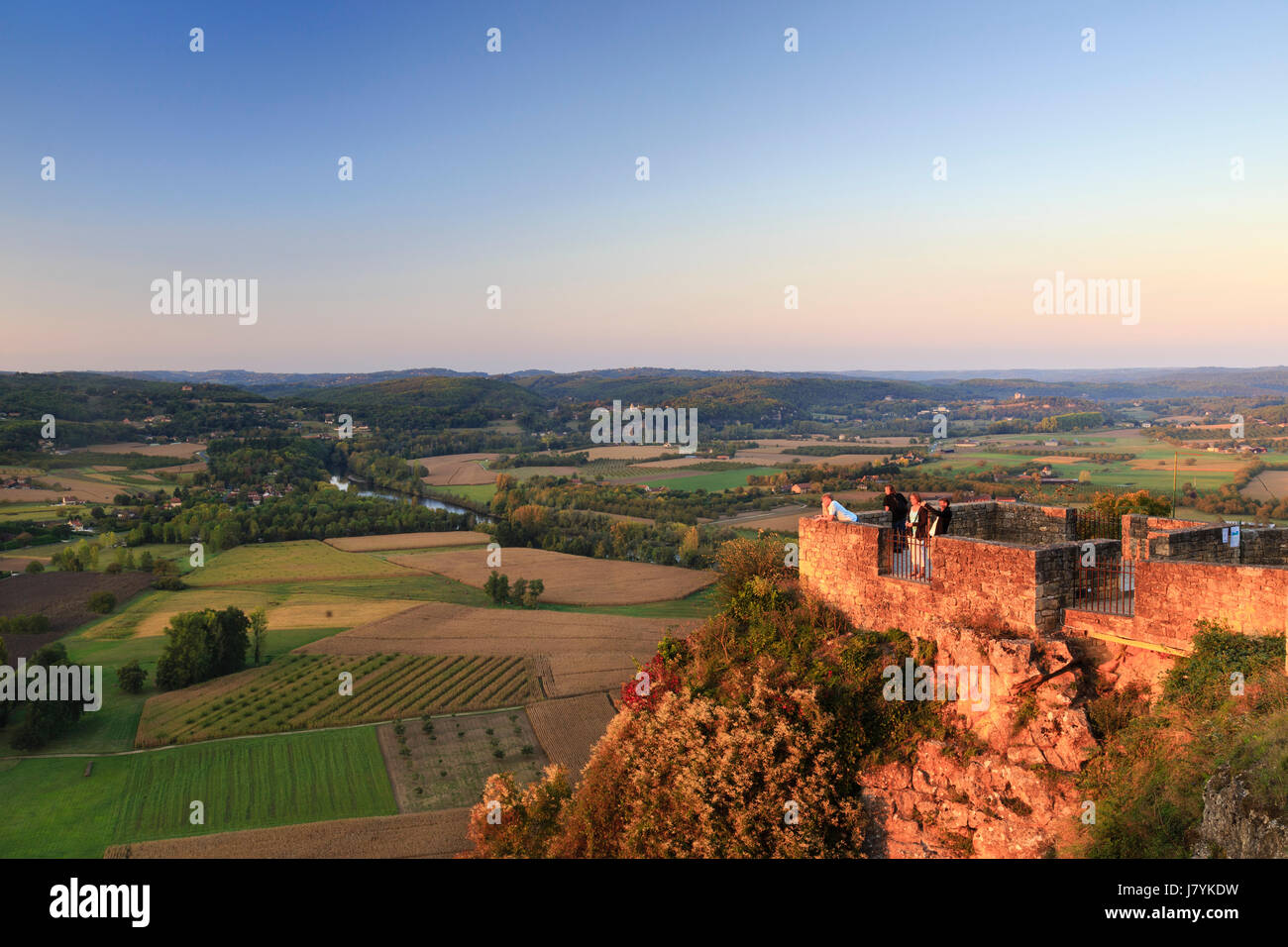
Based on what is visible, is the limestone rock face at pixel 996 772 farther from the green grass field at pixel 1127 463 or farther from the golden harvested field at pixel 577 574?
the golden harvested field at pixel 577 574

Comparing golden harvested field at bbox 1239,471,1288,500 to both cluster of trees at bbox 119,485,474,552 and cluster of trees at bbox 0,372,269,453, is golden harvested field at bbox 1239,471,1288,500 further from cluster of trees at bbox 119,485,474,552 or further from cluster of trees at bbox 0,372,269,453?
cluster of trees at bbox 0,372,269,453

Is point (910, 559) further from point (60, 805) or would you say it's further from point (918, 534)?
point (60, 805)

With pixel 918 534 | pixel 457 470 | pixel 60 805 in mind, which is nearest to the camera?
pixel 918 534

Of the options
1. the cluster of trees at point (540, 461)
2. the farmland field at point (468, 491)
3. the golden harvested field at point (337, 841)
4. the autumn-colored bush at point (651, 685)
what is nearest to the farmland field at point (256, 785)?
the golden harvested field at point (337, 841)

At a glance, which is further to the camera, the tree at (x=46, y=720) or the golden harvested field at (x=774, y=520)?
the golden harvested field at (x=774, y=520)

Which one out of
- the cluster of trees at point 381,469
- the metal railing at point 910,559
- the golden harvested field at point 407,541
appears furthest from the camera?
the cluster of trees at point 381,469

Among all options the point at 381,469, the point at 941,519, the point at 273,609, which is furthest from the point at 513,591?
the point at 381,469
